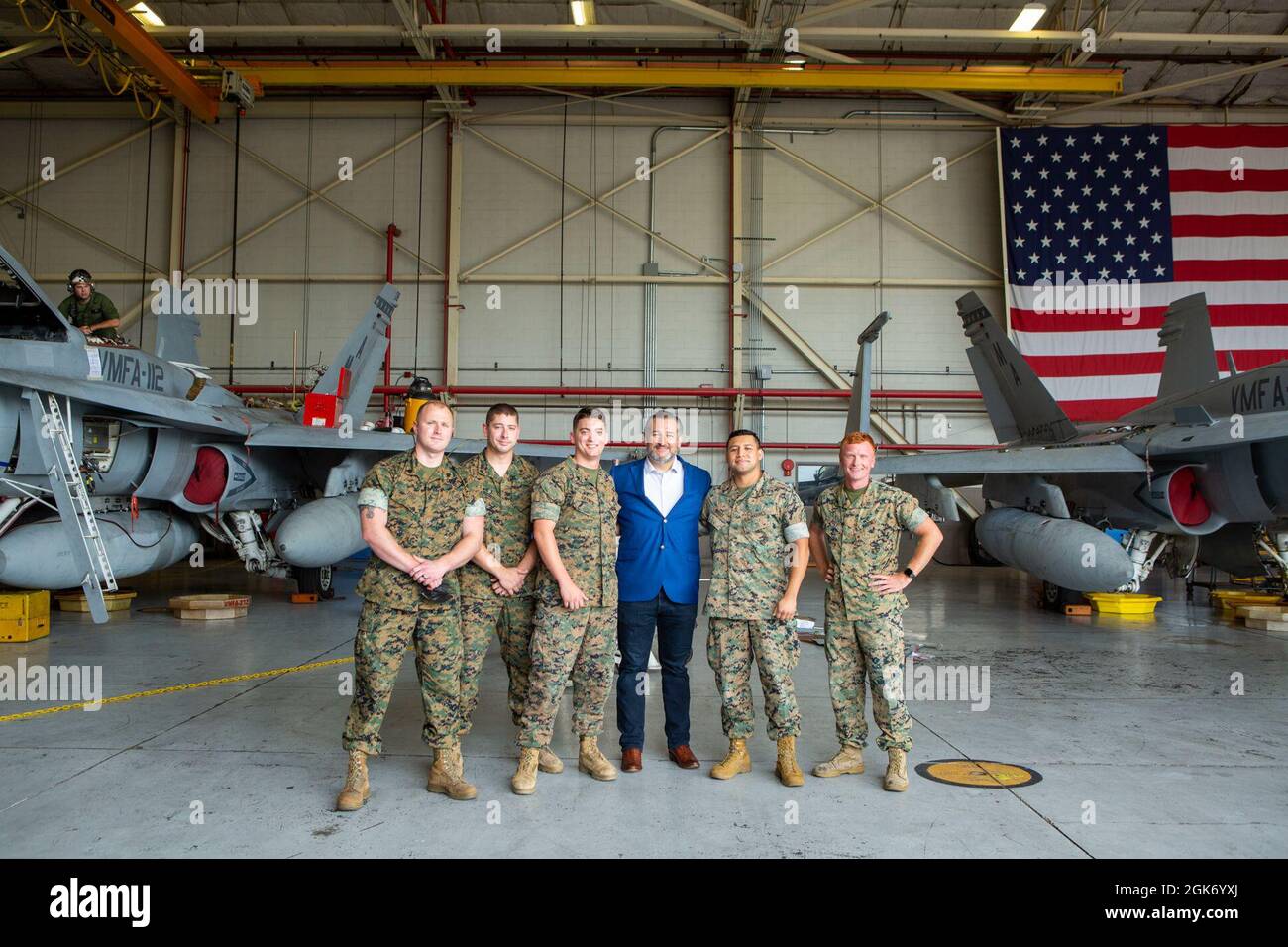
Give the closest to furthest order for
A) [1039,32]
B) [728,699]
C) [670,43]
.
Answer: [728,699] < [1039,32] < [670,43]

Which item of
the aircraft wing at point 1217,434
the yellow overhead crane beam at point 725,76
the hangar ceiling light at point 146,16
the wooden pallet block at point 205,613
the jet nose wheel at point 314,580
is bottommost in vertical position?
the wooden pallet block at point 205,613

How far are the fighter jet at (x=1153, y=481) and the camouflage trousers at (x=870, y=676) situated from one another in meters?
4.99

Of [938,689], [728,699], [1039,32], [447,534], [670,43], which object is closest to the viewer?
[447,534]

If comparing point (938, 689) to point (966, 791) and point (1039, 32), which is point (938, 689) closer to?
point (966, 791)

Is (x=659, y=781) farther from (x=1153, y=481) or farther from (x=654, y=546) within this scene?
(x=1153, y=481)

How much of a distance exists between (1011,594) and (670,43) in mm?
13180

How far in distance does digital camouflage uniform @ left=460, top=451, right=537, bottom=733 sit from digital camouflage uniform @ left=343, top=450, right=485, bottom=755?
144 mm

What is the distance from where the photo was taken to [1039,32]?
14.7 m

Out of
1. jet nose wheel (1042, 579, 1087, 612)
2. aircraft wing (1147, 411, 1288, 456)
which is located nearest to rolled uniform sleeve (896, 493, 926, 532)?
aircraft wing (1147, 411, 1288, 456)

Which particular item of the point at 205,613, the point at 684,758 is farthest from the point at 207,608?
the point at 684,758

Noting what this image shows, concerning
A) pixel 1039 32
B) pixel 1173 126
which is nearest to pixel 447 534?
pixel 1039 32

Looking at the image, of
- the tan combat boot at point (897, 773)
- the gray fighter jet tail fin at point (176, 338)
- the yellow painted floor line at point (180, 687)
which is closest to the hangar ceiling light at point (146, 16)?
the gray fighter jet tail fin at point (176, 338)

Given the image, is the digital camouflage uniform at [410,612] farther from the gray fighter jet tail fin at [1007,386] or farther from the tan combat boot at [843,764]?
the gray fighter jet tail fin at [1007,386]

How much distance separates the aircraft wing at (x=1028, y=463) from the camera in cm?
877
